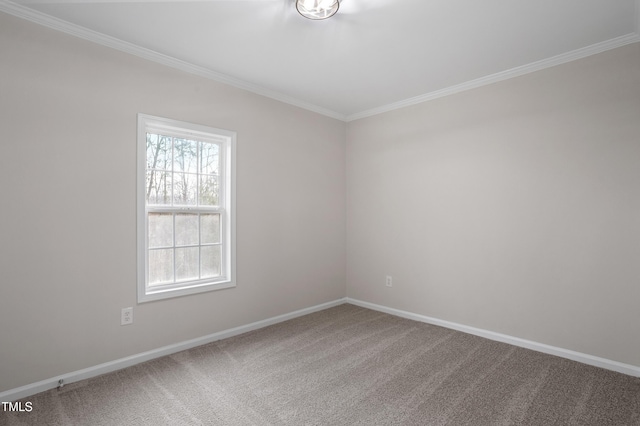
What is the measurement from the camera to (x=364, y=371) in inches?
104

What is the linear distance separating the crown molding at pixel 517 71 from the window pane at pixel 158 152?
8.28ft

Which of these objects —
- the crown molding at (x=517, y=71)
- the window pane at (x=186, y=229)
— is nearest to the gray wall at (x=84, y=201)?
the window pane at (x=186, y=229)

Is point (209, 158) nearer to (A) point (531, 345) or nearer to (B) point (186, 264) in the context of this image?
(B) point (186, 264)

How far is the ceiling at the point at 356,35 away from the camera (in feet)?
7.25

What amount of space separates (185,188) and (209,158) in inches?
15.3

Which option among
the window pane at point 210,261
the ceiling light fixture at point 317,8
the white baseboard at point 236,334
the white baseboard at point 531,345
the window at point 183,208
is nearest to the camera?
the ceiling light fixture at point 317,8

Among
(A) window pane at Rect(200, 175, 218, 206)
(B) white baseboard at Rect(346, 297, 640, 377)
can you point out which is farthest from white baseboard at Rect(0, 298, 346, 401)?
(B) white baseboard at Rect(346, 297, 640, 377)

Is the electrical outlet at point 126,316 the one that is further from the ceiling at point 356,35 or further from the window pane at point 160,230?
the ceiling at point 356,35

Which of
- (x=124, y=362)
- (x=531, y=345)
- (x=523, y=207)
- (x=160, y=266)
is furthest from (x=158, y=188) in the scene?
(x=531, y=345)

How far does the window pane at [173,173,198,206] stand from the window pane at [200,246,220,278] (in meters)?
0.48

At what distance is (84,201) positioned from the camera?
8.18ft

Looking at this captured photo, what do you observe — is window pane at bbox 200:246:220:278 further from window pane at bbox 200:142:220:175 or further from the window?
window pane at bbox 200:142:220:175

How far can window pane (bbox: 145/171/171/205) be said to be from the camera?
9.59 feet

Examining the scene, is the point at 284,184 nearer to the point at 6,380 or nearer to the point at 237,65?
the point at 237,65
